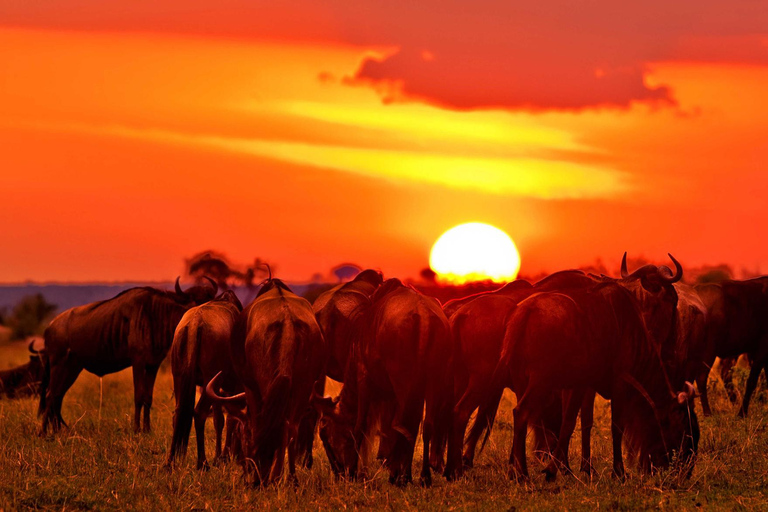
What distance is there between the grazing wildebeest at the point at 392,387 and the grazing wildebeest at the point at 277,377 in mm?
523

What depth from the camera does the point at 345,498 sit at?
388 inches

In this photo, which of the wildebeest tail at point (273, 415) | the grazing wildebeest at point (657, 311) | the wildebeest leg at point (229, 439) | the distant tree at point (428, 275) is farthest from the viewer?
the distant tree at point (428, 275)

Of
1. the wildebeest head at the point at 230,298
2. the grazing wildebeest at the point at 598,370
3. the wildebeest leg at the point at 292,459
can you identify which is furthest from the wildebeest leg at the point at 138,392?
the grazing wildebeest at the point at 598,370

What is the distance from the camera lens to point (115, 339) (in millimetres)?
16641

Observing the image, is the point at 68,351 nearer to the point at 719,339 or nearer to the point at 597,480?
the point at 597,480

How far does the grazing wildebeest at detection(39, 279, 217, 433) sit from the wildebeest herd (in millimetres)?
3961

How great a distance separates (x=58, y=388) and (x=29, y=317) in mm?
38341

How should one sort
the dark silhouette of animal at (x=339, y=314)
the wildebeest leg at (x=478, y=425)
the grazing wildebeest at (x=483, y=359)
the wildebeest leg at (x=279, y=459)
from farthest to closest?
the dark silhouette of animal at (x=339, y=314) → the wildebeest leg at (x=478, y=425) → the grazing wildebeest at (x=483, y=359) → the wildebeest leg at (x=279, y=459)

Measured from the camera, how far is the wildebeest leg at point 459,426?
35.4 feet

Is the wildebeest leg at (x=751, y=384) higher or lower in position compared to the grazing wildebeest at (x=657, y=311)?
lower

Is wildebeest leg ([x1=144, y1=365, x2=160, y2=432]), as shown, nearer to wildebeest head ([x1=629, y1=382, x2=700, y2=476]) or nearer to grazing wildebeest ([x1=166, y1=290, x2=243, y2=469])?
grazing wildebeest ([x1=166, y1=290, x2=243, y2=469])

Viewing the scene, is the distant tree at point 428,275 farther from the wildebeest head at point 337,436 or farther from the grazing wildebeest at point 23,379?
the wildebeest head at point 337,436

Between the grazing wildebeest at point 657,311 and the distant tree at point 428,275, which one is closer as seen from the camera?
the grazing wildebeest at point 657,311

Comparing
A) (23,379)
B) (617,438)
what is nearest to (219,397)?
(617,438)
